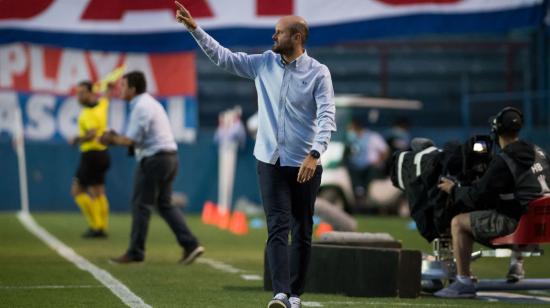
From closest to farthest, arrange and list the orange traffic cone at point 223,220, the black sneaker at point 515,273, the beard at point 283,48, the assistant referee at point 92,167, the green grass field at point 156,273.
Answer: the beard at point 283,48
the green grass field at point 156,273
the black sneaker at point 515,273
the assistant referee at point 92,167
the orange traffic cone at point 223,220

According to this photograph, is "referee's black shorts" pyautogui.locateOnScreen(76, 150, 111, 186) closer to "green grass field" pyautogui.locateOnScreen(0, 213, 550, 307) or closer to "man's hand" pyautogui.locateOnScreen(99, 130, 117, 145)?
"green grass field" pyautogui.locateOnScreen(0, 213, 550, 307)

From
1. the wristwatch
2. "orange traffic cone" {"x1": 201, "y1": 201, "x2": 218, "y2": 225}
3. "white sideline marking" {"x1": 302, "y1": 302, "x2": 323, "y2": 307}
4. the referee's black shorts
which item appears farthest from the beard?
"orange traffic cone" {"x1": 201, "y1": 201, "x2": 218, "y2": 225}

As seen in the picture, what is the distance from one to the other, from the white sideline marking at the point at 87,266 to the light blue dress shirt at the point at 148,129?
131 centimetres

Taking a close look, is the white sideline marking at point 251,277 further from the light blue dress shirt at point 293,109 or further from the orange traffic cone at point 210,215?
the orange traffic cone at point 210,215

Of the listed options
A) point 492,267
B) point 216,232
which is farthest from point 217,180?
point 492,267

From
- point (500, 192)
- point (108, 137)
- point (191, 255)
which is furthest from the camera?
point (191, 255)

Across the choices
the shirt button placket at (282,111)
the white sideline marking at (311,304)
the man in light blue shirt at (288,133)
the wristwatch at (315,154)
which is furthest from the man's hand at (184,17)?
the white sideline marking at (311,304)

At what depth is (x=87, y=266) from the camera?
13742 millimetres

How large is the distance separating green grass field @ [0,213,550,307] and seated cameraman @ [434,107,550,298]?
426 mm

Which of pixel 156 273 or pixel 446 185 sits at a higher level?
pixel 446 185

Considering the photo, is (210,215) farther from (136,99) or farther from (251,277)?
(251,277)

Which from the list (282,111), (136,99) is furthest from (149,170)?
(282,111)

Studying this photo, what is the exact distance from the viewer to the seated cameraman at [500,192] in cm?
1072

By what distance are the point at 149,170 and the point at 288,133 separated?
5167mm
